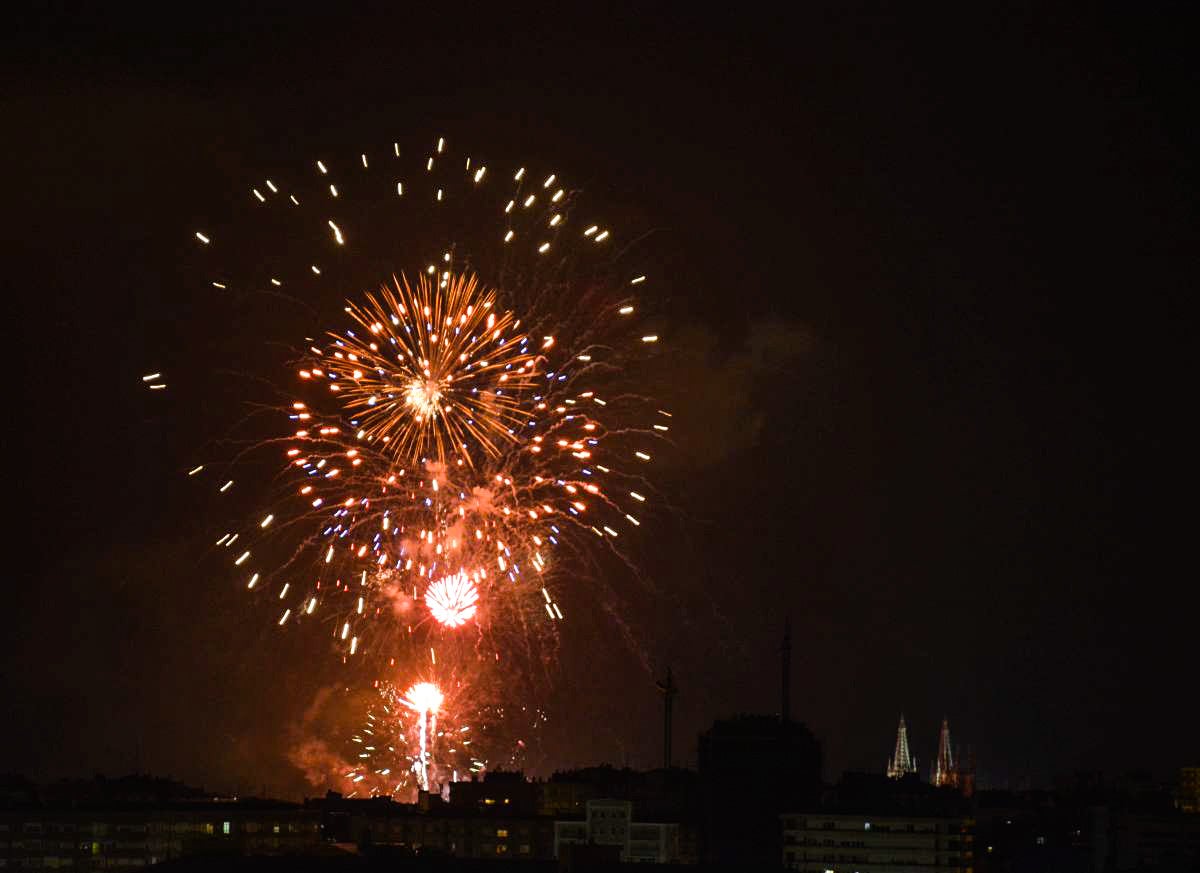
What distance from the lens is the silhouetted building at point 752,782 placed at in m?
105

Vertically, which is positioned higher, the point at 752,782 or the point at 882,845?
the point at 752,782

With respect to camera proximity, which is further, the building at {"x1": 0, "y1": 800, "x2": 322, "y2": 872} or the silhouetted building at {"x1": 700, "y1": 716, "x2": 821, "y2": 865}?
the silhouetted building at {"x1": 700, "y1": 716, "x2": 821, "y2": 865}

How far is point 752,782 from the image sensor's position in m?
109

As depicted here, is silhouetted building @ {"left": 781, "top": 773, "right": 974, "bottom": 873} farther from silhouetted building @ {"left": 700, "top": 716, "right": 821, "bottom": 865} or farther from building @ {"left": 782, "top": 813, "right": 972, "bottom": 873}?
silhouetted building @ {"left": 700, "top": 716, "right": 821, "bottom": 865}

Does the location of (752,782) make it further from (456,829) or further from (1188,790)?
(1188,790)

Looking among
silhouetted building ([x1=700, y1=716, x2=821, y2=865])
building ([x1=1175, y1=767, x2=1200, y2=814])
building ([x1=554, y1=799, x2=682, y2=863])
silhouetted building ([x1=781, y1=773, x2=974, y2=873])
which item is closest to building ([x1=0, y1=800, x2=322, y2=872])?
building ([x1=554, y1=799, x2=682, y2=863])

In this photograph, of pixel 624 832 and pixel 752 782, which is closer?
pixel 624 832

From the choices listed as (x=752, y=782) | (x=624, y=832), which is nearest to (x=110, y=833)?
(x=624, y=832)

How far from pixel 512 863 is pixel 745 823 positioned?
194ft

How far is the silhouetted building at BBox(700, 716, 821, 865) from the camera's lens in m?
105

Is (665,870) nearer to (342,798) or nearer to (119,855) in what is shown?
(119,855)

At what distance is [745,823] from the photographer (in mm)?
106438

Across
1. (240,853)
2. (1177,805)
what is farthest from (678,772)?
(240,853)

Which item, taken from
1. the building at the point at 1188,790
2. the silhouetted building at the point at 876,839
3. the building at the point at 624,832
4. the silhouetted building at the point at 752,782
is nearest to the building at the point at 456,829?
the building at the point at 624,832
